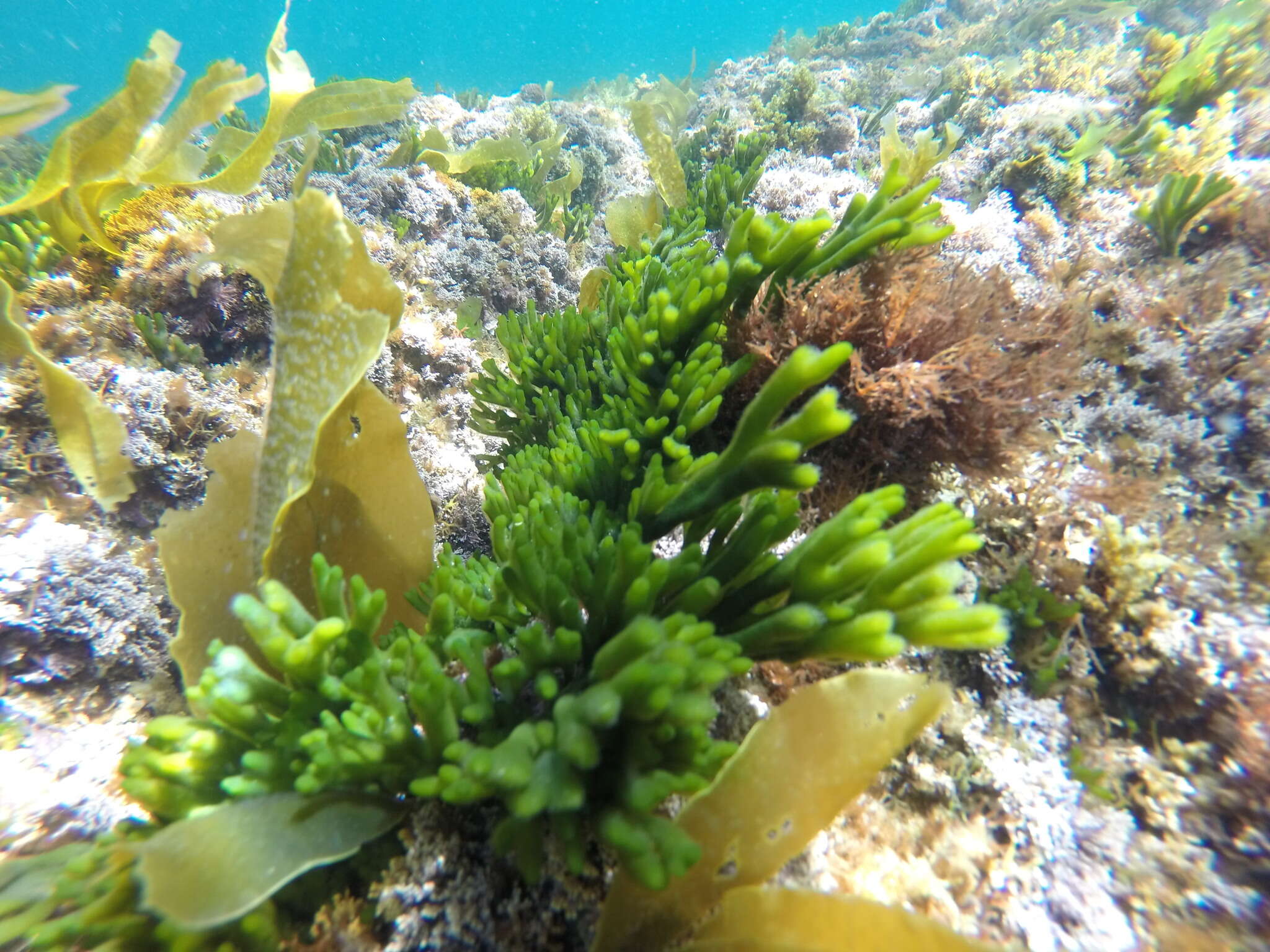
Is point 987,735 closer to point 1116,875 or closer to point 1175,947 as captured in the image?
point 1116,875

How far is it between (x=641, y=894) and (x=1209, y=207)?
4.91 meters

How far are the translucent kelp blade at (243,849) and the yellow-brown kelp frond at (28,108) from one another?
10.5ft

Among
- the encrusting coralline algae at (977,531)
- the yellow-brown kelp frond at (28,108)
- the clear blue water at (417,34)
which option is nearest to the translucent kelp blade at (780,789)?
the encrusting coralline algae at (977,531)

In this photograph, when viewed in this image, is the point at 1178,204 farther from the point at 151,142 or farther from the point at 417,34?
the point at 417,34

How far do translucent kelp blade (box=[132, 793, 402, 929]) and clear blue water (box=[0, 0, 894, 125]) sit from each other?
5137 centimetres

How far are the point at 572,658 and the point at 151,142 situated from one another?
4.46m

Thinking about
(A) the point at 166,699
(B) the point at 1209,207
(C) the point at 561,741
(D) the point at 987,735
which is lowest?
(D) the point at 987,735

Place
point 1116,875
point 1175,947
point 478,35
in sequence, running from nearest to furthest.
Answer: point 1175,947 < point 1116,875 < point 478,35

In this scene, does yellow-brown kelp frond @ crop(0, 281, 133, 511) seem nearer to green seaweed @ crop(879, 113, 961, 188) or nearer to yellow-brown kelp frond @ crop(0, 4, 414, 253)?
yellow-brown kelp frond @ crop(0, 4, 414, 253)

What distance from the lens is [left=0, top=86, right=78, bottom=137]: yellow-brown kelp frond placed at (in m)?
2.50

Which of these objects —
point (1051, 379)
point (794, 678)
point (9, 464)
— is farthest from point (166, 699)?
point (1051, 379)

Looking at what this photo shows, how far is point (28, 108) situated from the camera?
2531mm

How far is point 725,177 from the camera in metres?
4.37

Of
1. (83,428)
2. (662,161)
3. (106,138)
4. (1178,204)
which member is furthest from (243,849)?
(1178,204)
